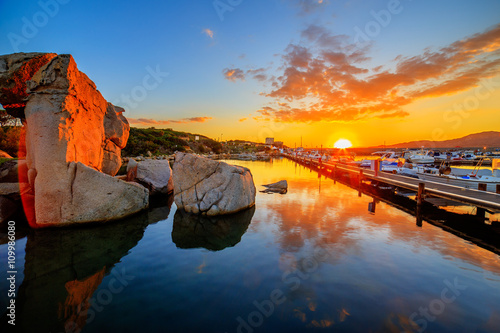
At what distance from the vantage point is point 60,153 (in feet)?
32.5

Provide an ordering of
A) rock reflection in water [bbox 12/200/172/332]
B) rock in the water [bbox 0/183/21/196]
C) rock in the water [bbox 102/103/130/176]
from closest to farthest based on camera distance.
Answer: rock reflection in water [bbox 12/200/172/332] < rock in the water [bbox 0/183/21/196] < rock in the water [bbox 102/103/130/176]

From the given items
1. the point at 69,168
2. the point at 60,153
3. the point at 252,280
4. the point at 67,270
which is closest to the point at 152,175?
the point at 69,168

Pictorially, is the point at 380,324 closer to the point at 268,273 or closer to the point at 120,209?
the point at 268,273

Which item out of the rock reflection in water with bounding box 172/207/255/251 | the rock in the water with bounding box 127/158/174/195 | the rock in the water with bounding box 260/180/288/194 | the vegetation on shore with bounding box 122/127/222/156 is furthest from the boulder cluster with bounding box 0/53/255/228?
the vegetation on shore with bounding box 122/127/222/156

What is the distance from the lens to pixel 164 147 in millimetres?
82312

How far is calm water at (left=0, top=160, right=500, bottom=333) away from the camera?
492 centimetres

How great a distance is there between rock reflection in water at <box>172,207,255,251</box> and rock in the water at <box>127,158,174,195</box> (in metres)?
5.56

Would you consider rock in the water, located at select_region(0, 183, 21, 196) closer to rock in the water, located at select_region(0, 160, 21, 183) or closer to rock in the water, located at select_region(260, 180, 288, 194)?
rock in the water, located at select_region(0, 160, 21, 183)

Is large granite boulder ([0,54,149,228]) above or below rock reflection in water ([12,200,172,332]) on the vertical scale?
above

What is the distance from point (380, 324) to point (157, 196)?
1680 cm

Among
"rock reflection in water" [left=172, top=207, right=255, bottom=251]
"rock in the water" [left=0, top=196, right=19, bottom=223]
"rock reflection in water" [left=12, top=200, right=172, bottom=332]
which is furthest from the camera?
"rock in the water" [left=0, top=196, right=19, bottom=223]

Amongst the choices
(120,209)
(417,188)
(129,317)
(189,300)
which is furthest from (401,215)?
(120,209)

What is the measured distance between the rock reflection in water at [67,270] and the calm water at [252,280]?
0.03 m

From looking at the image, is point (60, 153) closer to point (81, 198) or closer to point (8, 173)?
point (81, 198)
